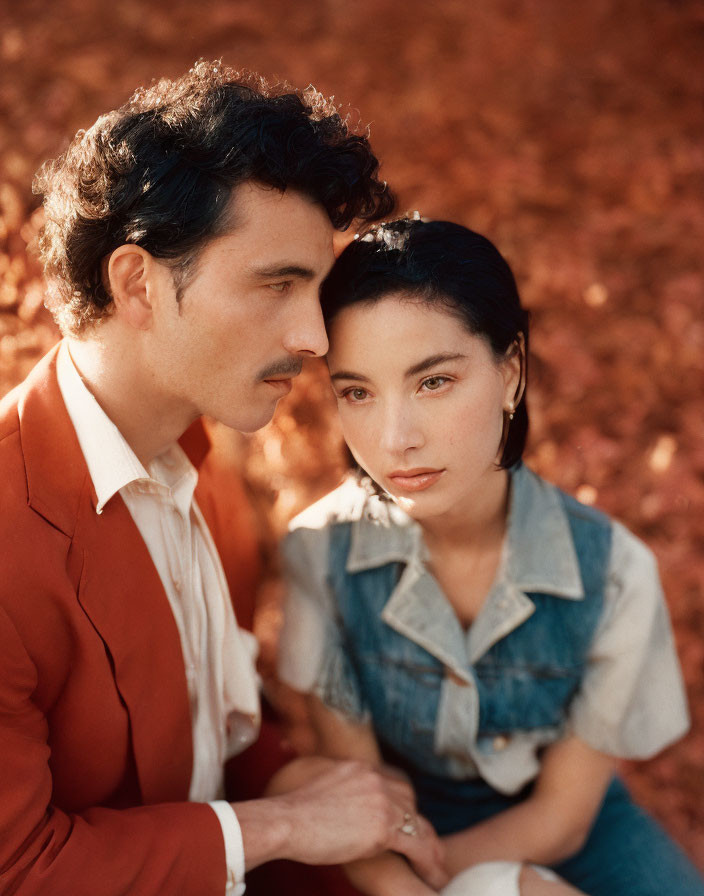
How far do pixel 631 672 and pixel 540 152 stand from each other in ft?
9.70

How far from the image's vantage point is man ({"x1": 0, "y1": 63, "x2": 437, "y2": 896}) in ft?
5.14

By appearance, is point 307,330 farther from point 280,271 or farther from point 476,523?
point 476,523

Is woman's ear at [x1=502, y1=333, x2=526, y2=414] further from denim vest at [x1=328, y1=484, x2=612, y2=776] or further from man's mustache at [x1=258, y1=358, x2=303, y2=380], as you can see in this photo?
man's mustache at [x1=258, y1=358, x2=303, y2=380]

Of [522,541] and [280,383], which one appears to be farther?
[522,541]

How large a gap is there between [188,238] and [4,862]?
1.17 meters

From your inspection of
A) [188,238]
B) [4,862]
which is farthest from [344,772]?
[188,238]

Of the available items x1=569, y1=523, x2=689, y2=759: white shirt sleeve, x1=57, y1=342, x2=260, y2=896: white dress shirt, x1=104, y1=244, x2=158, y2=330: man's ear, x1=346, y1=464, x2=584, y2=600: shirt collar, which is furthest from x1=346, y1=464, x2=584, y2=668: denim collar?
x1=104, y1=244, x2=158, y2=330: man's ear

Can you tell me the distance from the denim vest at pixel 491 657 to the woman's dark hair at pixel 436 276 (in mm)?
539

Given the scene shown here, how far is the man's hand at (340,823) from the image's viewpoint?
1.72m

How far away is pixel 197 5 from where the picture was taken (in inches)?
156

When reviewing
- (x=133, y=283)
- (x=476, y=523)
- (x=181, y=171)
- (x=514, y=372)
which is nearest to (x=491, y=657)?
(x=476, y=523)

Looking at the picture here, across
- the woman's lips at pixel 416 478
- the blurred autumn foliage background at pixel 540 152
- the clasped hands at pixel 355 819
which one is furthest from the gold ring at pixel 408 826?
the blurred autumn foliage background at pixel 540 152

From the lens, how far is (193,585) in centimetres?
194

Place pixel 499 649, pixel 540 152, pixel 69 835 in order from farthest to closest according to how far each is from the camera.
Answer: pixel 540 152
pixel 499 649
pixel 69 835
